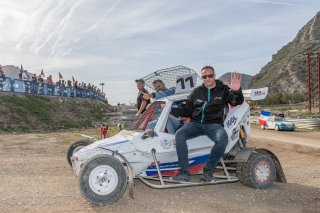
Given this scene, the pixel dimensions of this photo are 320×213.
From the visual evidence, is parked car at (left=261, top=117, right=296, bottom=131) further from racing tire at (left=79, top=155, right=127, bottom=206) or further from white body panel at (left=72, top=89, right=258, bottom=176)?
racing tire at (left=79, top=155, right=127, bottom=206)

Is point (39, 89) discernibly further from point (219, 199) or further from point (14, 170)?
point (219, 199)

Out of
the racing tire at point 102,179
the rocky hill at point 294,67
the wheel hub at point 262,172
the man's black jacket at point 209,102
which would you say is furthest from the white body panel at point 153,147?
the rocky hill at point 294,67

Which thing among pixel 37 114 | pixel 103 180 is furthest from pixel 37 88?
pixel 103 180

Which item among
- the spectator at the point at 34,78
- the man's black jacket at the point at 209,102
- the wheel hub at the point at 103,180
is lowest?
the wheel hub at the point at 103,180

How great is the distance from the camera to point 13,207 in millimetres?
6215

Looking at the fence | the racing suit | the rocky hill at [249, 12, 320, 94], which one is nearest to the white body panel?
the racing suit

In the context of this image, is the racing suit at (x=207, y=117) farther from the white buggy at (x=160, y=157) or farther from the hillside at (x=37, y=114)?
the hillside at (x=37, y=114)

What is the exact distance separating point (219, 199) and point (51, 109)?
29.5 meters

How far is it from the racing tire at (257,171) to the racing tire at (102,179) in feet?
7.82

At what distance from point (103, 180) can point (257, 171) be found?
9.83ft

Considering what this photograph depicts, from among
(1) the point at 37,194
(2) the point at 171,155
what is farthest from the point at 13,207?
(2) the point at 171,155

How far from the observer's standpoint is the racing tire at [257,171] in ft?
23.8

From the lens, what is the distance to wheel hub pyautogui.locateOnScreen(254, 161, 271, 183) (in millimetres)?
7304

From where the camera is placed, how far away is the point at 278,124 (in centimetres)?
2972
